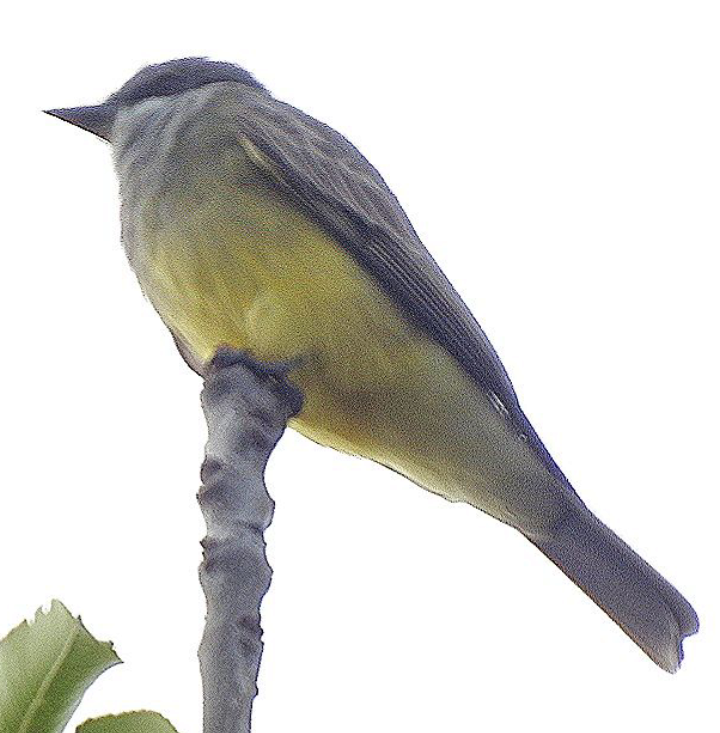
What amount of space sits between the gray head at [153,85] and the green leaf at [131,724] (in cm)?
358

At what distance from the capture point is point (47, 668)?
1532 mm

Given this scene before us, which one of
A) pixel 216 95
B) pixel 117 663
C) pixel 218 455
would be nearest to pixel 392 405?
pixel 216 95

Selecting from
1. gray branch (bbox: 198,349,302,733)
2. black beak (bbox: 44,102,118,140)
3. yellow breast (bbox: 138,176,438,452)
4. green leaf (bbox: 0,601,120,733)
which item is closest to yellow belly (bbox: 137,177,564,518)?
yellow breast (bbox: 138,176,438,452)

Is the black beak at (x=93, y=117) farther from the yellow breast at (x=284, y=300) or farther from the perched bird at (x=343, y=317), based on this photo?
the yellow breast at (x=284, y=300)

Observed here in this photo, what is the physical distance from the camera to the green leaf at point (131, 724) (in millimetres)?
1424

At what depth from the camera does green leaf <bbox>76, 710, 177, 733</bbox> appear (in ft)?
4.67

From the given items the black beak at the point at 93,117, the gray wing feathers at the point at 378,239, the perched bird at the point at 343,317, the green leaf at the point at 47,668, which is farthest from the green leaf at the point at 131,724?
the black beak at the point at 93,117

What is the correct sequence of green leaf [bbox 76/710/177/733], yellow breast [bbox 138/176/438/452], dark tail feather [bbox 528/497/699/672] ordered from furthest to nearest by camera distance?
1. dark tail feather [bbox 528/497/699/672]
2. yellow breast [bbox 138/176/438/452]
3. green leaf [bbox 76/710/177/733]

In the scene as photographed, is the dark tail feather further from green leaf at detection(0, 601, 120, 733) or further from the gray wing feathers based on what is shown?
green leaf at detection(0, 601, 120, 733)

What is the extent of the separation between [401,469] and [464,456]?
0.65ft

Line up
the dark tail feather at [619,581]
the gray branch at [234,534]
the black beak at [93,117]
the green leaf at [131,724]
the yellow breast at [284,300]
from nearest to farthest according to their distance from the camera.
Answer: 1. the green leaf at [131,724]
2. the gray branch at [234,534]
3. the yellow breast at [284,300]
4. the dark tail feather at [619,581]
5. the black beak at [93,117]

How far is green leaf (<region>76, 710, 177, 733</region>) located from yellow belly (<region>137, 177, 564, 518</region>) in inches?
91.8

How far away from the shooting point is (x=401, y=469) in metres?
4.17

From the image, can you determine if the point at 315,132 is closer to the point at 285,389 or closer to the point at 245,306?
the point at 245,306
